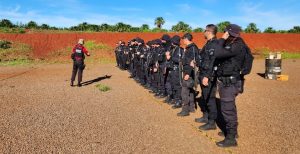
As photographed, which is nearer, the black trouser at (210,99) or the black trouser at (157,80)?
the black trouser at (210,99)

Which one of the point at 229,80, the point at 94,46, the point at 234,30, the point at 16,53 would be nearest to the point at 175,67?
the point at 229,80

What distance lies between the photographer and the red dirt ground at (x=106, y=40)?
43.9 m

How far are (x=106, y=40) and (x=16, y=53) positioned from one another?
41.6ft

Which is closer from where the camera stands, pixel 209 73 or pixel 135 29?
pixel 209 73

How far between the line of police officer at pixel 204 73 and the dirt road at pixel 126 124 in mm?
387

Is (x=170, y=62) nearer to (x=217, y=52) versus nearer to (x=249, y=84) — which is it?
(x=217, y=52)

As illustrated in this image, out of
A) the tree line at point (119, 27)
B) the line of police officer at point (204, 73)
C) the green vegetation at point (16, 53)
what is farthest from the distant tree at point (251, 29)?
the line of police officer at point (204, 73)

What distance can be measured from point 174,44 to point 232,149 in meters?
3.93

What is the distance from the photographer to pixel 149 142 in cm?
673

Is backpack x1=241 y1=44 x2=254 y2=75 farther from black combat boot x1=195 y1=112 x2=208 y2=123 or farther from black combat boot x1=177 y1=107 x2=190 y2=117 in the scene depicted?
black combat boot x1=177 y1=107 x2=190 y2=117

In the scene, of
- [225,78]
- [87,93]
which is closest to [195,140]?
[225,78]

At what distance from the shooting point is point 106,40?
156 feet

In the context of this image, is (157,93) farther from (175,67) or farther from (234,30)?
(234,30)

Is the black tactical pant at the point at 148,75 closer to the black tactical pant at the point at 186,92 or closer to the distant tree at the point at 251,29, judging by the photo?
the black tactical pant at the point at 186,92
